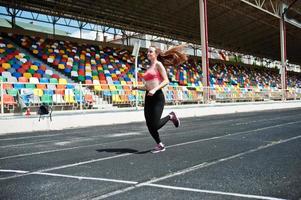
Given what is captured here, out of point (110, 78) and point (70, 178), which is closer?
point (70, 178)

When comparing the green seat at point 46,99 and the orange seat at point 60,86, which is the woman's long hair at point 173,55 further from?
the green seat at point 46,99

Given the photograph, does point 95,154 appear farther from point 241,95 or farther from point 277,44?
point 277,44

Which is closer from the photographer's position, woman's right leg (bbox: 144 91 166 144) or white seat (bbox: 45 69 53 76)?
woman's right leg (bbox: 144 91 166 144)

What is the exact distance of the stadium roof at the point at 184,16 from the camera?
1057 inches

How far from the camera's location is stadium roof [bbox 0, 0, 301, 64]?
2686 centimetres

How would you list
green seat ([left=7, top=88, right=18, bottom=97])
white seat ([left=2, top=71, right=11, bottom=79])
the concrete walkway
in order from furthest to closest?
1. white seat ([left=2, top=71, right=11, bottom=79])
2. green seat ([left=7, top=88, right=18, bottom=97])
3. the concrete walkway

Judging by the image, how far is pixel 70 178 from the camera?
12.2ft

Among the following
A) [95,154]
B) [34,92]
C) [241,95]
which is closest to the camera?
[95,154]

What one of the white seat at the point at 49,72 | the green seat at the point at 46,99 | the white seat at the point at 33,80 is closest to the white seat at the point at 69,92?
the green seat at the point at 46,99

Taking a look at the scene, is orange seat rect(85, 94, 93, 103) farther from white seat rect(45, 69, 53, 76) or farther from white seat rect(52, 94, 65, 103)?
white seat rect(45, 69, 53, 76)

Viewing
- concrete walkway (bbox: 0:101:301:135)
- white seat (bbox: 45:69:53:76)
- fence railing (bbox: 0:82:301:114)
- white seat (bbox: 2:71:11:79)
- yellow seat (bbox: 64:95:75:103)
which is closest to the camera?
concrete walkway (bbox: 0:101:301:135)

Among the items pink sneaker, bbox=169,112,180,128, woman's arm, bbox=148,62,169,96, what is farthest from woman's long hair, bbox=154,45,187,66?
pink sneaker, bbox=169,112,180,128

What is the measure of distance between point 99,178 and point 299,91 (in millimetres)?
30847

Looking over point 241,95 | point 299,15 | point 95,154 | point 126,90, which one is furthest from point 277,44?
point 95,154
